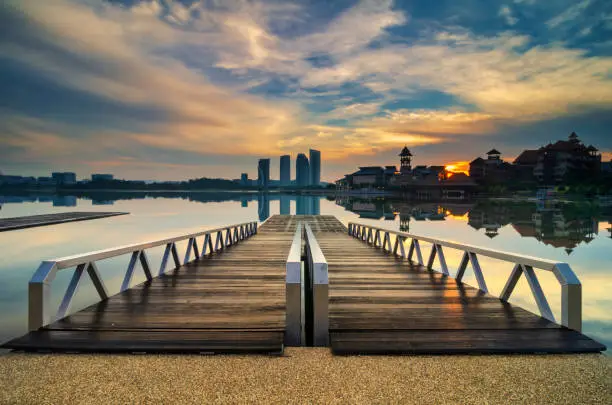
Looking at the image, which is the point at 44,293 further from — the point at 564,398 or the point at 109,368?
the point at 564,398

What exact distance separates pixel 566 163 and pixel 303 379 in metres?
117

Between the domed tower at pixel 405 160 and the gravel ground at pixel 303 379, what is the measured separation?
127 m

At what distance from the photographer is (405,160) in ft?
427

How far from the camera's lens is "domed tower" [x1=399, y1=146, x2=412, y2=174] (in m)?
127

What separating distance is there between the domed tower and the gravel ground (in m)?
127

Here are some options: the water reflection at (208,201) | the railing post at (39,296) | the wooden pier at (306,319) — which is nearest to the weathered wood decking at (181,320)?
the wooden pier at (306,319)

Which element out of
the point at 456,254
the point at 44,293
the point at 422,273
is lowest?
the point at 456,254

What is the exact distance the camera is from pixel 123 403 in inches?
118

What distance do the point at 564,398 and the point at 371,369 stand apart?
5.62ft

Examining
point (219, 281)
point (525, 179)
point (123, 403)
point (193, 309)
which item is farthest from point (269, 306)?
point (525, 179)

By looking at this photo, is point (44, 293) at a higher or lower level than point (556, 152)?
lower

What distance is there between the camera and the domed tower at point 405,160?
127 m

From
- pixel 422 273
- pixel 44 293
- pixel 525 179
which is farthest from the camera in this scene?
pixel 525 179

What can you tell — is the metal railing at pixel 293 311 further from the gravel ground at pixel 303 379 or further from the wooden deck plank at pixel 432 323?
the wooden deck plank at pixel 432 323
